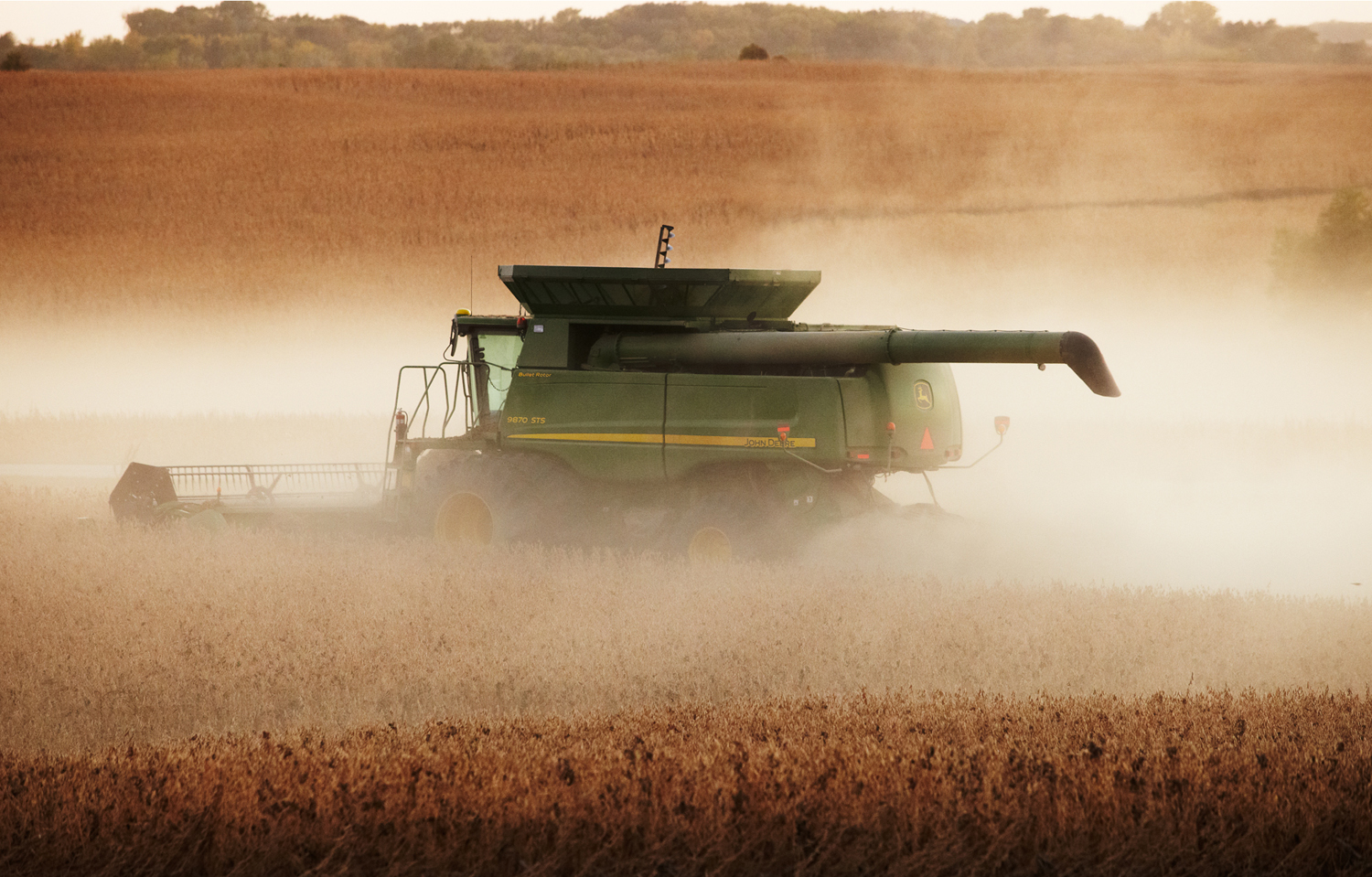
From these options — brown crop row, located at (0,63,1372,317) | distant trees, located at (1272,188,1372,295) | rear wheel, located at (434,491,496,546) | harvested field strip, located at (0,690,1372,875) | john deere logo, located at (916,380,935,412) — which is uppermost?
brown crop row, located at (0,63,1372,317)

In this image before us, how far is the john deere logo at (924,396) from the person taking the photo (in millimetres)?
11953

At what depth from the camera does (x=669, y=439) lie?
40.0 ft

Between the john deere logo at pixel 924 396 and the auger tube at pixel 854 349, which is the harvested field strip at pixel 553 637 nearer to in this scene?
the john deere logo at pixel 924 396

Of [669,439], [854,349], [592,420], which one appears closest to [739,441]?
[669,439]

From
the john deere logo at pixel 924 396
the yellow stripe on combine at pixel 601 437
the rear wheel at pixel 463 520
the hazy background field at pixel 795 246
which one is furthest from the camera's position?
the hazy background field at pixel 795 246

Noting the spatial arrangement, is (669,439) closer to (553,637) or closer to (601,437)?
(601,437)

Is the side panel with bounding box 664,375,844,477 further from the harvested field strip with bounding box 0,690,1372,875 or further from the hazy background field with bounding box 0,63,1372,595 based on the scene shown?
the harvested field strip with bounding box 0,690,1372,875

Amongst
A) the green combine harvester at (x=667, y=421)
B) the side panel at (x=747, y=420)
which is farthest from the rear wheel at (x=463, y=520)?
the side panel at (x=747, y=420)

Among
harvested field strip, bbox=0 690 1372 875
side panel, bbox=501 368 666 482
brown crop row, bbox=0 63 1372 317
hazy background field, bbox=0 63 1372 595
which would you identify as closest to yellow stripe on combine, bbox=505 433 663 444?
side panel, bbox=501 368 666 482

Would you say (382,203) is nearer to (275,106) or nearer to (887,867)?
(275,106)

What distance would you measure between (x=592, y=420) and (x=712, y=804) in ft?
25.5

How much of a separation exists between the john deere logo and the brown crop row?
23.5 metres

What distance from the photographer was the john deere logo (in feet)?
39.2

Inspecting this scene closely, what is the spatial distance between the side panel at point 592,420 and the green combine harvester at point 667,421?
2 cm
